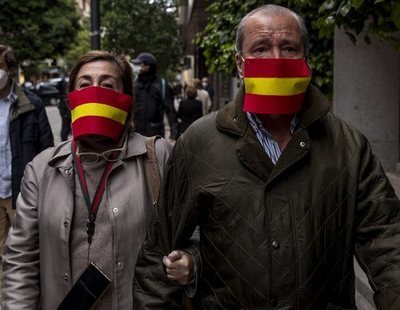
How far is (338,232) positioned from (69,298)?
44.6 inches

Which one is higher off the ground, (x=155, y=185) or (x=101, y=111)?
(x=101, y=111)

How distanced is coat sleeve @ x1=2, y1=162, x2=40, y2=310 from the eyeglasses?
221mm

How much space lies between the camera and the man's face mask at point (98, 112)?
2.77m

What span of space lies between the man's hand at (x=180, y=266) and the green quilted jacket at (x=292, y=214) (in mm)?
43

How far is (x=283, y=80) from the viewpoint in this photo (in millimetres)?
2156

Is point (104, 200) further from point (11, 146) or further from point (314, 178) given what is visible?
point (11, 146)

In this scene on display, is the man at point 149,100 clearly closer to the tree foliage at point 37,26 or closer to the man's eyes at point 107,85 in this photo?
the man's eyes at point 107,85

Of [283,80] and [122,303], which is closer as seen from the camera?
[283,80]

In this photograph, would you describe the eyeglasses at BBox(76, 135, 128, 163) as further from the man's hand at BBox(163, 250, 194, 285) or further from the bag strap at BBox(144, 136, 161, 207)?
the man's hand at BBox(163, 250, 194, 285)

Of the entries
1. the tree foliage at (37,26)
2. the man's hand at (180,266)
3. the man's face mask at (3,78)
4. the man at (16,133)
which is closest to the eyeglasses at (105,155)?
the man's hand at (180,266)

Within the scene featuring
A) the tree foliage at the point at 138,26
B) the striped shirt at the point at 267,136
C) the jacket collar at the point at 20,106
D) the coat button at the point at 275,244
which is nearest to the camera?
the coat button at the point at 275,244

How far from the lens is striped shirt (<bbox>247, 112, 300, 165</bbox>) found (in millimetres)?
2198

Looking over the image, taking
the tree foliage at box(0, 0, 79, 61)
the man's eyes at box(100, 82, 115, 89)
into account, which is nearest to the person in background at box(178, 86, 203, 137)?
the man's eyes at box(100, 82, 115, 89)

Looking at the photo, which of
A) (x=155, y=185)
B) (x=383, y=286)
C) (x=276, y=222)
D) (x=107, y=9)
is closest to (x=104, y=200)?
(x=155, y=185)
